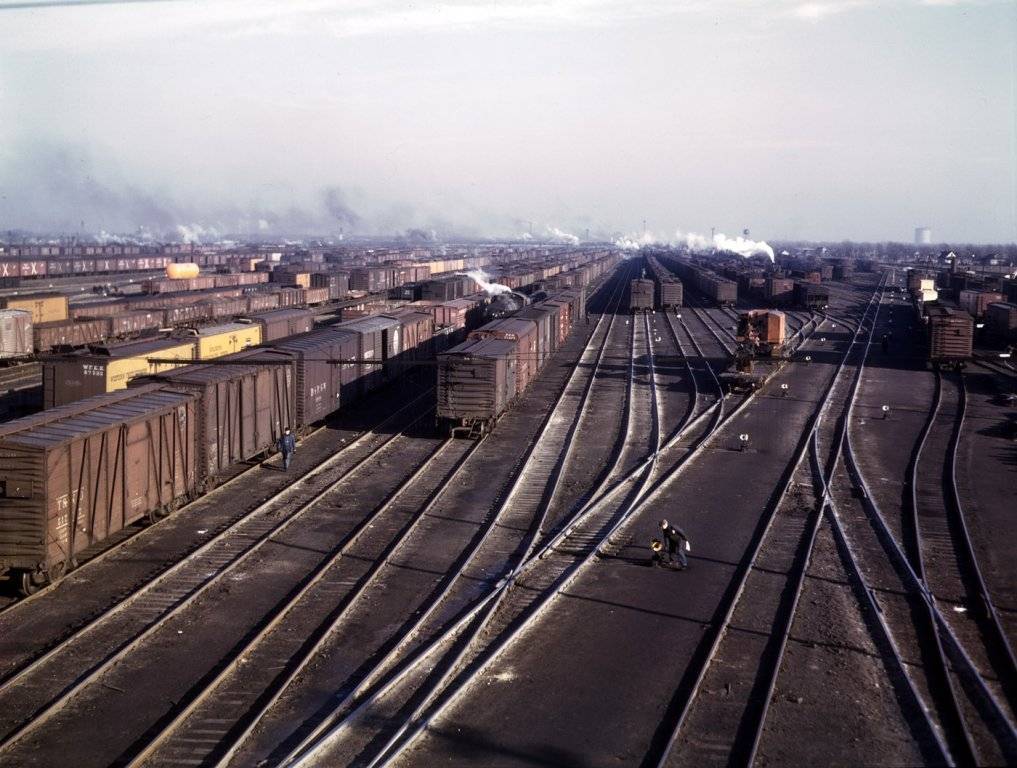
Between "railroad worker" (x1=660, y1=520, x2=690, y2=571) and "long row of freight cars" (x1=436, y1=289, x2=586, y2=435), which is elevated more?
"long row of freight cars" (x1=436, y1=289, x2=586, y2=435)

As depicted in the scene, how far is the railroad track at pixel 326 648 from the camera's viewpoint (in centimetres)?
1072

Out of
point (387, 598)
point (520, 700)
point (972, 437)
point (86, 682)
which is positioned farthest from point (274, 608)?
point (972, 437)

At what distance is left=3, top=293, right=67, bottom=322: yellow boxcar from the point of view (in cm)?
4428

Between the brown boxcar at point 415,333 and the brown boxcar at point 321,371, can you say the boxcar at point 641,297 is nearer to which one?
the brown boxcar at point 415,333

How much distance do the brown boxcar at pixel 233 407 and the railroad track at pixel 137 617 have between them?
151 centimetres

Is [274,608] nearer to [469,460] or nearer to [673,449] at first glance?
[469,460]

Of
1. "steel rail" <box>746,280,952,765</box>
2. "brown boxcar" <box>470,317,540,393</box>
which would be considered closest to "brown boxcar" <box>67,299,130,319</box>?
"brown boxcar" <box>470,317,540,393</box>

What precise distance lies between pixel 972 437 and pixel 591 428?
12.6 meters

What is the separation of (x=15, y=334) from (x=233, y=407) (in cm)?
2380

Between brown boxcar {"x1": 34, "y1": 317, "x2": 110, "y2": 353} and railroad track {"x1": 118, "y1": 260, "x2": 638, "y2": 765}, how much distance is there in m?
24.3

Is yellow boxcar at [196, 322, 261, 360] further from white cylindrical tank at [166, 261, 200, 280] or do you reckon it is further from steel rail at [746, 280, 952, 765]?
white cylindrical tank at [166, 261, 200, 280]

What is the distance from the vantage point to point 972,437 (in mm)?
30109

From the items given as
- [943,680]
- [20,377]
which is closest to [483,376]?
[943,680]

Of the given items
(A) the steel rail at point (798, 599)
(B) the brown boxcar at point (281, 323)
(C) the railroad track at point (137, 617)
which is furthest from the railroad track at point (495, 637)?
(B) the brown boxcar at point (281, 323)
